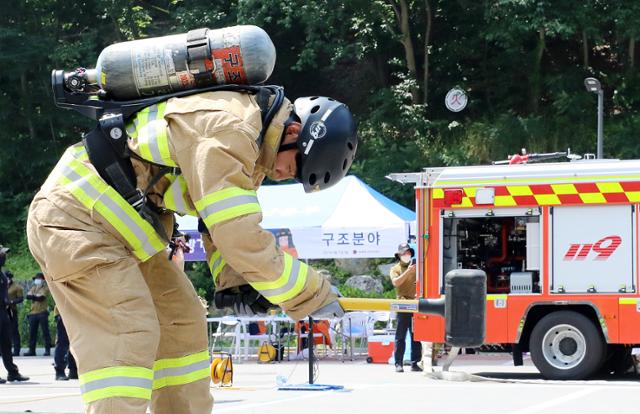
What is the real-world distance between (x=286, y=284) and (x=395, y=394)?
707 centimetres

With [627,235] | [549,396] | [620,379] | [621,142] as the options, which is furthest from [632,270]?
[621,142]

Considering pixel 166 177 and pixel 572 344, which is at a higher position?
pixel 166 177

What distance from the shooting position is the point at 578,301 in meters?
14.4

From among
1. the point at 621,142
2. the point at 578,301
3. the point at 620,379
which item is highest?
the point at 621,142

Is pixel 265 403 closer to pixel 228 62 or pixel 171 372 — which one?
pixel 171 372

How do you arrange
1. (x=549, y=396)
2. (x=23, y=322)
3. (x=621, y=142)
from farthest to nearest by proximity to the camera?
(x=621, y=142) → (x=23, y=322) → (x=549, y=396)

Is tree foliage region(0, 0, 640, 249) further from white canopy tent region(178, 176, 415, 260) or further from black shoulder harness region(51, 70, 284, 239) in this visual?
black shoulder harness region(51, 70, 284, 239)

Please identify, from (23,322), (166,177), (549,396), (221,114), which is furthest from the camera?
(23,322)

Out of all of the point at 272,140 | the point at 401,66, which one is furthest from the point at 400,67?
the point at 272,140

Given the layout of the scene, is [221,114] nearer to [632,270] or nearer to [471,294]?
[471,294]

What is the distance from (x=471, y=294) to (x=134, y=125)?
161 centimetres

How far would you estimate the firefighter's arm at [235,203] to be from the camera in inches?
186

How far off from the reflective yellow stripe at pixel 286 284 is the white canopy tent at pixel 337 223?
1351cm

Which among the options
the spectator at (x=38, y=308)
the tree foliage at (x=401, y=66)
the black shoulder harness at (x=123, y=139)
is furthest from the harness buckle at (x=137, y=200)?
the tree foliage at (x=401, y=66)
